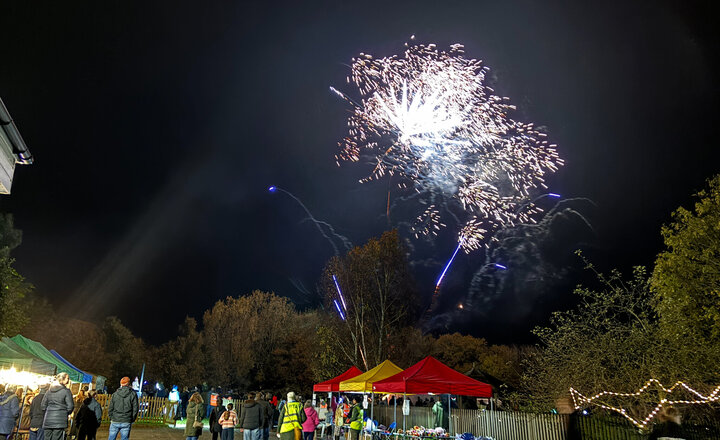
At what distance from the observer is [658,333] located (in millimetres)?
15773

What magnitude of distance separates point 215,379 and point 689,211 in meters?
38.4

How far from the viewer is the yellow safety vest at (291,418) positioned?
36.1 feet

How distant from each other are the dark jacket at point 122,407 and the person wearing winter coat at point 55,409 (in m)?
0.73

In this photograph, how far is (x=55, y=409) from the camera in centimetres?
852

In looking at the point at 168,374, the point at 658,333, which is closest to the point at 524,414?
the point at 658,333

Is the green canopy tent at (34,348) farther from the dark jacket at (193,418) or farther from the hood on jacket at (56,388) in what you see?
the hood on jacket at (56,388)

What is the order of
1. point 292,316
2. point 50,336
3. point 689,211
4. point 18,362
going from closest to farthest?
point 18,362 → point 689,211 → point 50,336 → point 292,316

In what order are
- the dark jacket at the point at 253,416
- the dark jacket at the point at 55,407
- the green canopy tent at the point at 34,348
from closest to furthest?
the dark jacket at the point at 55,407 < the dark jacket at the point at 253,416 < the green canopy tent at the point at 34,348

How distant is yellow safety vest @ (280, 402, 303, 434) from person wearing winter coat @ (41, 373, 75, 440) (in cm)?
423

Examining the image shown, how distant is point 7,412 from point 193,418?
371 centimetres

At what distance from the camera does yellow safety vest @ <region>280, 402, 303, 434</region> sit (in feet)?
36.1

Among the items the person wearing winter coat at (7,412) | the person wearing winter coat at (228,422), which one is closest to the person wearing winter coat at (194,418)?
the person wearing winter coat at (228,422)

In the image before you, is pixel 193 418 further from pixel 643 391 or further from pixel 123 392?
pixel 643 391

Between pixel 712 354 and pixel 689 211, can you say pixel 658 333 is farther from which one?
pixel 689 211
